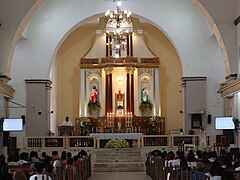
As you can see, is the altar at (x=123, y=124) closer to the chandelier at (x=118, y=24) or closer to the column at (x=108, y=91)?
the column at (x=108, y=91)

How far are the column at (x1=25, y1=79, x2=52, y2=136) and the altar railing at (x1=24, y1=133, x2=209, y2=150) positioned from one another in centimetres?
211

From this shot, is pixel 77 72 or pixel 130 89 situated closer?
pixel 130 89

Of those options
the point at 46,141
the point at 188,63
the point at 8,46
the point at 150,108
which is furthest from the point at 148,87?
the point at 8,46

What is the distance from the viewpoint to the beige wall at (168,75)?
3206 centimetres

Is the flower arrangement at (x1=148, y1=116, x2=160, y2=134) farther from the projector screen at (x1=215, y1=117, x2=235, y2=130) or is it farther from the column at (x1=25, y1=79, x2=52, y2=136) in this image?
the projector screen at (x1=215, y1=117, x2=235, y2=130)

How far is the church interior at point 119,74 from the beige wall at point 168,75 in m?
0.06

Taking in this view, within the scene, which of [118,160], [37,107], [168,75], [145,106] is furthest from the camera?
[168,75]

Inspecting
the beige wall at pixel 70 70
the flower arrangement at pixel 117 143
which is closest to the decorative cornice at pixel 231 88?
the flower arrangement at pixel 117 143

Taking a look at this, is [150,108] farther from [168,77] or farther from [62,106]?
[62,106]

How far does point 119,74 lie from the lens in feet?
105

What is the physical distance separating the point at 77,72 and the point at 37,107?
638cm

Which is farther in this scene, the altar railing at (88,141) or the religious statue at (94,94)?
the religious statue at (94,94)

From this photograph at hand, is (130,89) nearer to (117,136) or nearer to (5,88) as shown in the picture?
(117,136)

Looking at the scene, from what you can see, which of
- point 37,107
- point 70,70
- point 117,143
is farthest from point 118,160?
point 70,70
